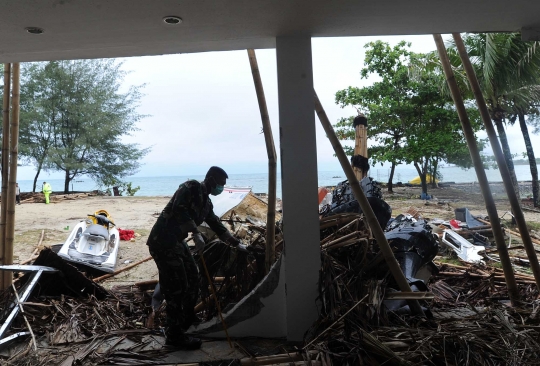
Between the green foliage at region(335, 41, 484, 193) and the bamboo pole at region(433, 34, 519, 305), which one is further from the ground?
the green foliage at region(335, 41, 484, 193)

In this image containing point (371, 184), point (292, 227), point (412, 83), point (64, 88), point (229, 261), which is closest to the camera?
point (292, 227)

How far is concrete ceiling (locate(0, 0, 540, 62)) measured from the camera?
2848 mm

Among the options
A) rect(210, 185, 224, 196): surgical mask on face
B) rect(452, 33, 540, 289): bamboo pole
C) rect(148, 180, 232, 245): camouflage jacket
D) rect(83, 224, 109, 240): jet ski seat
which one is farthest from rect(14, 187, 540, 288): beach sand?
rect(452, 33, 540, 289): bamboo pole

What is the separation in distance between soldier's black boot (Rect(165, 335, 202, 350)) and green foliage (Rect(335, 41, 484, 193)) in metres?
Answer: 14.8

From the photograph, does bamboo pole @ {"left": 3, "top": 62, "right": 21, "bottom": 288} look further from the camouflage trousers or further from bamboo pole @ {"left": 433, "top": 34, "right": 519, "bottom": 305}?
bamboo pole @ {"left": 433, "top": 34, "right": 519, "bottom": 305}

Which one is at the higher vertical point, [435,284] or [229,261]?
[229,261]

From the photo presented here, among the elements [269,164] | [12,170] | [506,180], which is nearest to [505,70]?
[506,180]

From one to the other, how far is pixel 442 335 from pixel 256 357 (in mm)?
1497

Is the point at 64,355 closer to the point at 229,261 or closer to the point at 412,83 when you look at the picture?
the point at 229,261

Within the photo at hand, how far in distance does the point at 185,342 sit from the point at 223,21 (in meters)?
2.76

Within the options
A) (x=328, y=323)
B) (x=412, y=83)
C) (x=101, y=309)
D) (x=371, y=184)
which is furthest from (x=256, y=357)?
(x=412, y=83)

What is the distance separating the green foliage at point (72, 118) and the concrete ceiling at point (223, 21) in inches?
886

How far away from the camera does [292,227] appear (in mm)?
3459

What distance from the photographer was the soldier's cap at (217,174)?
12.3ft
